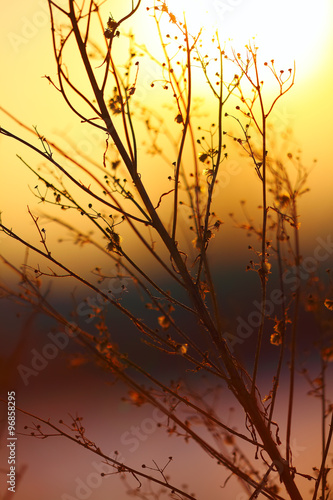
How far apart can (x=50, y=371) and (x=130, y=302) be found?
0.77 metres

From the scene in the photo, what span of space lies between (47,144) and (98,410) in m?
1.98

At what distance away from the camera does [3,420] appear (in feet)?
6.56

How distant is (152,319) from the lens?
3.19 meters

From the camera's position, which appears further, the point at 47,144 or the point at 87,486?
the point at 87,486

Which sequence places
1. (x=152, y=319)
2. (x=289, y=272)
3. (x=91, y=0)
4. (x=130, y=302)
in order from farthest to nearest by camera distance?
(x=130, y=302) → (x=152, y=319) → (x=289, y=272) → (x=91, y=0)

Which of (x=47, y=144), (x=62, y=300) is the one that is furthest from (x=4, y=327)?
(x=47, y=144)

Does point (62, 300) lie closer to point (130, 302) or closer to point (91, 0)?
point (130, 302)

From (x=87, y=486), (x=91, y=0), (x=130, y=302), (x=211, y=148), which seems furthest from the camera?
(x=130, y=302)

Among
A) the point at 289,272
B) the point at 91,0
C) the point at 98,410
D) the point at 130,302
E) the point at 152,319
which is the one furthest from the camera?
the point at 130,302

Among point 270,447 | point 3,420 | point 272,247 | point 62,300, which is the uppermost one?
point 62,300

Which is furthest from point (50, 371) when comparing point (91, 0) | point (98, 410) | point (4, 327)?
point (91, 0)

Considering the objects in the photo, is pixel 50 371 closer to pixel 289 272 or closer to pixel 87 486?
pixel 87 486

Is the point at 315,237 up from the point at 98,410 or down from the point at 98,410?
up

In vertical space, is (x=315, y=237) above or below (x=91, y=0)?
above
